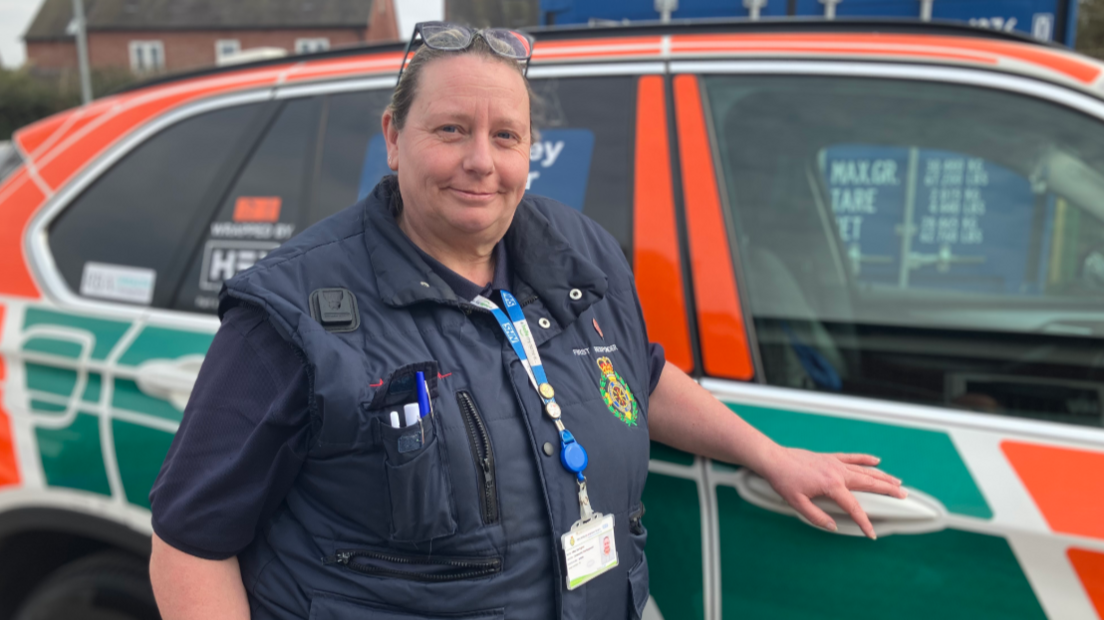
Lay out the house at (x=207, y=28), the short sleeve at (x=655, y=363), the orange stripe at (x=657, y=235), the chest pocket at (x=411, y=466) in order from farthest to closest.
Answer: the house at (x=207, y=28) < the orange stripe at (x=657, y=235) < the short sleeve at (x=655, y=363) < the chest pocket at (x=411, y=466)

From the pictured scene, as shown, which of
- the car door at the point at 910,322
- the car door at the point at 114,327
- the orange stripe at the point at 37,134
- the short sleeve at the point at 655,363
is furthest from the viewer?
the orange stripe at the point at 37,134

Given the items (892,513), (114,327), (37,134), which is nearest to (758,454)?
(892,513)

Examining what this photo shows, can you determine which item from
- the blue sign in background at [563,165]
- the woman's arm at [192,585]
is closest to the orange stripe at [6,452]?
the woman's arm at [192,585]

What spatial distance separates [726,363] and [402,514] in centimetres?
76

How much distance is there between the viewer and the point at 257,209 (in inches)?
77.0

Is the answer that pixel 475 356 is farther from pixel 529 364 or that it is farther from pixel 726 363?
pixel 726 363

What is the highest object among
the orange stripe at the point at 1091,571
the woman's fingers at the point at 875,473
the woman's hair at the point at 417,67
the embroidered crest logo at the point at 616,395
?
the woman's hair at the point at 417,67

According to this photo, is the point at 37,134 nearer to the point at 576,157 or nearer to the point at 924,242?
the point at 576,157

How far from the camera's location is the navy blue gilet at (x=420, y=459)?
109 cm

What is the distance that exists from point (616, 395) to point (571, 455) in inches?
7.3

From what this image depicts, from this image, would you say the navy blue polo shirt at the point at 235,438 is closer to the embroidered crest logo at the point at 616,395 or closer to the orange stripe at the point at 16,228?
the embroidered crest logo at the point at 616,395

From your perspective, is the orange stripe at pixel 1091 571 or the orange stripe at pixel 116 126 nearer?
the orange stripe at pixel 1091 571

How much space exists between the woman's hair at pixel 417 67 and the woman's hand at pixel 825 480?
0.80 m

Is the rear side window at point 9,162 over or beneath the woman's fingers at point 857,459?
over
